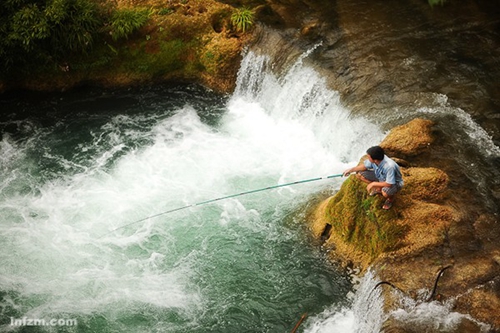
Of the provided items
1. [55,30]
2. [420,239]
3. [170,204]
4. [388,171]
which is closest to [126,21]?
[55,30]

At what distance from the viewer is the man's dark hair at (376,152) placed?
6227mm

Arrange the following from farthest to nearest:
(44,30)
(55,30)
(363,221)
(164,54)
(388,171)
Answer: (164,54) → (55,30) → (44,30) → (363,221) → (388,171)

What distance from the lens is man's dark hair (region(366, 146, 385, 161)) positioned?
6.23 m

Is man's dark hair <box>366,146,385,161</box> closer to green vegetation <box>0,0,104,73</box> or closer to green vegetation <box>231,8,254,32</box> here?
green vegetation <box>231,8,254,32</box>

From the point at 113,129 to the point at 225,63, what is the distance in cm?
338

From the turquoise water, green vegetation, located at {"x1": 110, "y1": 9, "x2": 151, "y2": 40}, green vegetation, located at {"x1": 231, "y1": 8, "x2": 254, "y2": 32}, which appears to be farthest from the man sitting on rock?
green vegetation, located at {"x1": 110, "y1": 9, "x2": 151, "y2": 40}

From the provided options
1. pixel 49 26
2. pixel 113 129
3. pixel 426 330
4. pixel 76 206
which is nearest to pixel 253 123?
pixel 113 129

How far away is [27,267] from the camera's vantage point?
7.95m

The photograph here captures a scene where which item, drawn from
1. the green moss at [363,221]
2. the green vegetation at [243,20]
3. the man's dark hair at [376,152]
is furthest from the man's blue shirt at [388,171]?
the green vegetation at [243,20]

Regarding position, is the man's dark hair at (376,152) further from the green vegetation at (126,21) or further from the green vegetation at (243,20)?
the green vegetation at (126,21)

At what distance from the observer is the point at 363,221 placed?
7375 millimetres

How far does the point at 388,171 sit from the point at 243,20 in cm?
691

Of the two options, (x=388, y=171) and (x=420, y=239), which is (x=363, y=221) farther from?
(x=388, y=171)

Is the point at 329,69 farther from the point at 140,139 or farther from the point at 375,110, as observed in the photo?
the point at 140,139
